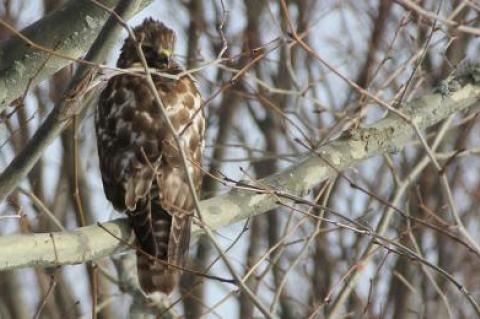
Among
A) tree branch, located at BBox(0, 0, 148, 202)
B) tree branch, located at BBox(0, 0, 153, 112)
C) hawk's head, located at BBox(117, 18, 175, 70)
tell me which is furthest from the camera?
hawk's head, located at BBox(117, 18, 175, 70)

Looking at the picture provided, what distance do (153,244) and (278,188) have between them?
708 millimetres

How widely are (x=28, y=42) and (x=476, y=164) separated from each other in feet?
20.8

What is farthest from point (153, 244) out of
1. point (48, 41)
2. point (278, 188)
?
point (48, 41)

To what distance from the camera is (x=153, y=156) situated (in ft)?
17.0

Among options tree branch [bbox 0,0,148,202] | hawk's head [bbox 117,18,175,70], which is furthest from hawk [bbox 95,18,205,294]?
tree branch [bbox 0,0,148,202]

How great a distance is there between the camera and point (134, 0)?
394 cm

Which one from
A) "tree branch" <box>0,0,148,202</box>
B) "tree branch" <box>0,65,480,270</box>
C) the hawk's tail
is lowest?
the hawk's tail

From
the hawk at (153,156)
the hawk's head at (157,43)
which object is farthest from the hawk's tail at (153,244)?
the hawk's head at (157,43)

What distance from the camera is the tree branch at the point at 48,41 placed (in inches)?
170

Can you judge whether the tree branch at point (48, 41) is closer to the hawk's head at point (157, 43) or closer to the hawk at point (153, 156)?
the hawk at point (153, 156)

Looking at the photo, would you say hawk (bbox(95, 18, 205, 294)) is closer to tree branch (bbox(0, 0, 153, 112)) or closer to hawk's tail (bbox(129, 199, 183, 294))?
hawk's tail (bbox(129, 199, 183, 294))

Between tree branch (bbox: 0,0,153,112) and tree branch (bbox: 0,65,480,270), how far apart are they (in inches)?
23.1

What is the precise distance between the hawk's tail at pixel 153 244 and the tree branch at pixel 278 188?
9 centimetres

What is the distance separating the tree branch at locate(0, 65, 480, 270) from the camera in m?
4.04
